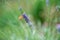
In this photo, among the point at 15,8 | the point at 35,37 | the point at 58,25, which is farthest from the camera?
the point at 15,8

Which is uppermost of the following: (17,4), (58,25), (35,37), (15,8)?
(17,4)

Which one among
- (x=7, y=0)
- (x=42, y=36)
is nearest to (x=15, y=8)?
(x=7, y=0)

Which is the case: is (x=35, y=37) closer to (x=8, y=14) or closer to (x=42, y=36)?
(x=42, y=36)

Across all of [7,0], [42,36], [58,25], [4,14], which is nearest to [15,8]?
[4,14]

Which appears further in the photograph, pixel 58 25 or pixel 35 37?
pixel 58 25

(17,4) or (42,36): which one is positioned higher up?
(17,4)

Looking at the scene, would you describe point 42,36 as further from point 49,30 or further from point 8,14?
point 8,14

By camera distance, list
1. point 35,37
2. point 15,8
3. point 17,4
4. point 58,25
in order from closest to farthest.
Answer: point 35,37 → point 58,25 → point 15,8 → point 17,4
